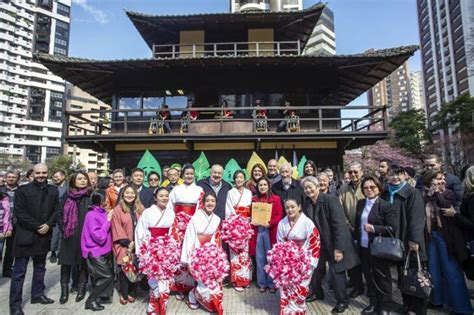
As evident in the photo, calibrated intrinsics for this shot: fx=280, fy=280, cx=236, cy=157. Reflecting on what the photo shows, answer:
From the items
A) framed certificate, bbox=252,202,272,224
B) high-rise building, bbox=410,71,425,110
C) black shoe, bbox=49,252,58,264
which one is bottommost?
black shoe, bbox=49,252,58,264

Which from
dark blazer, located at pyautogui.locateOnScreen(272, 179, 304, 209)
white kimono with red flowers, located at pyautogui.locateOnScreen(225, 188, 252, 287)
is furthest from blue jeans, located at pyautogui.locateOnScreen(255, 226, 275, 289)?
dark blazer, located at pyautogui.locateOnScreen(272, 179, 304, 209)

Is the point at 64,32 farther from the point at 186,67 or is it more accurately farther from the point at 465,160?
the point at 465,160

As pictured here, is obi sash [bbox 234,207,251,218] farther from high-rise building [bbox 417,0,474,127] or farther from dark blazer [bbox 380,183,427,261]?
high-rise building [bbox 417,0,474,127]

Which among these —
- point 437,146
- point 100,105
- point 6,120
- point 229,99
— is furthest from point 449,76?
point 6,120

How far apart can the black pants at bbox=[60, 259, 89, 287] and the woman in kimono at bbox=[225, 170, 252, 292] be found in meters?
2.40

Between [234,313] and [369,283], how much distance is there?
1986 millimetres

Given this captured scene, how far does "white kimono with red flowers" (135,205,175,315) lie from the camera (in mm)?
3783

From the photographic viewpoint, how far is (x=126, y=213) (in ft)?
14.2

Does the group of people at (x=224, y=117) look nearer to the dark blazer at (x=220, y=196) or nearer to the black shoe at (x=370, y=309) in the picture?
the dark blazer at (x=220, y=196)

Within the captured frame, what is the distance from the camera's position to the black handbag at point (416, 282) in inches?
131

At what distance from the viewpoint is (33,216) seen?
411 centimetres

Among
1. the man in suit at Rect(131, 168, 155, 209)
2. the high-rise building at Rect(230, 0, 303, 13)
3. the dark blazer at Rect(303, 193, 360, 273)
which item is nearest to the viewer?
the dark blazer at Rect(303, 193, 360, 273)

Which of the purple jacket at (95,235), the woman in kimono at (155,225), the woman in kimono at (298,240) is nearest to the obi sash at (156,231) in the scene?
the woman in kimono at (155,225)

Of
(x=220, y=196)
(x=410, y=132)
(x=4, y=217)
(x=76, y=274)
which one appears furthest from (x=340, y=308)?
(x=410, y=132)
